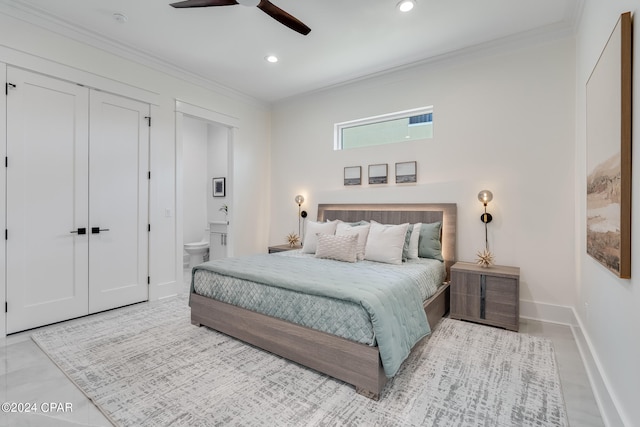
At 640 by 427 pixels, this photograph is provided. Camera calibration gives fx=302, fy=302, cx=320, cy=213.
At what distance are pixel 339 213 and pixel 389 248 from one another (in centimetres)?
135

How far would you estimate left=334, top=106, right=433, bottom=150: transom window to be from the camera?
389cm

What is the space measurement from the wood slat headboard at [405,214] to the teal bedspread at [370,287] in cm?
98

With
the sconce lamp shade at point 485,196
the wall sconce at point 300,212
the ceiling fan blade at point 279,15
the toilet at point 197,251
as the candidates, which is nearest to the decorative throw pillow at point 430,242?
the sconce lamp shade at point 485,196

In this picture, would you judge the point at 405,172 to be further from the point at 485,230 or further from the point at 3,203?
the point at 3,203

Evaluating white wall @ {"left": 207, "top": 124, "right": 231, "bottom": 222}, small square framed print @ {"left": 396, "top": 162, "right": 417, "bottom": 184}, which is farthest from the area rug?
white wall @ {"left": 207, "top": 124, "right": 231, "bottom": 222}

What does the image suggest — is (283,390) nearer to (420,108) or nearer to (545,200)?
(545,200)

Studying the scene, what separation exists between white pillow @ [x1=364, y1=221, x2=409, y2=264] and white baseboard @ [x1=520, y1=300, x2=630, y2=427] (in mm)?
1438

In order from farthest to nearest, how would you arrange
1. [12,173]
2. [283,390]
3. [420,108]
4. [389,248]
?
[420,108] < [389,248] < [12,173] < [283,390]

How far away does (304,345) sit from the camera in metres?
2.15

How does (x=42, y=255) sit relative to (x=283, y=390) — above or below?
above

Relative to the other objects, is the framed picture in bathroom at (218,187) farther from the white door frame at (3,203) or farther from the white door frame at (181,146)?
the white door frame at (3,203)

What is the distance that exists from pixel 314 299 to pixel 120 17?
319 cm

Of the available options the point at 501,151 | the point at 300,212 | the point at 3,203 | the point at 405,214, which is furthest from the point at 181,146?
the point at 501,151

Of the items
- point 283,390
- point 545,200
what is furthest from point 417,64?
point 283,390
